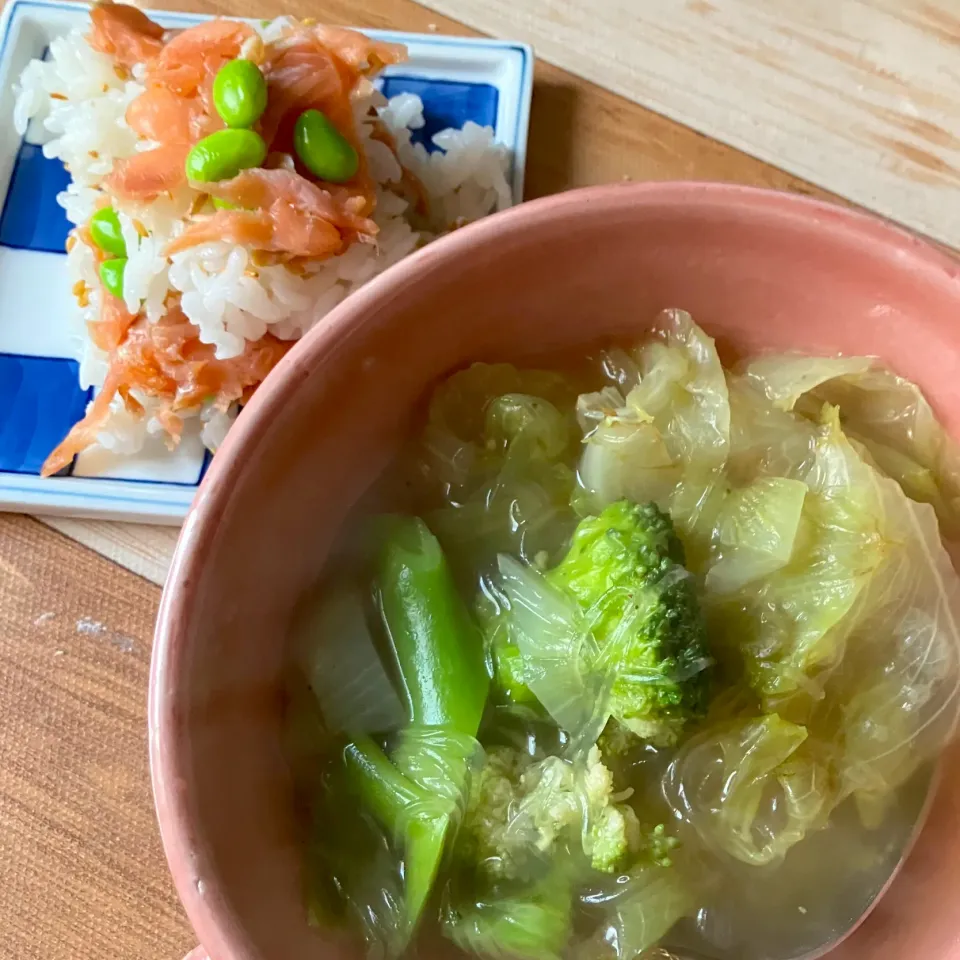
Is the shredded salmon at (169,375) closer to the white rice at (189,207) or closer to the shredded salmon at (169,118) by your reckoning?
the white rice at (189,207)

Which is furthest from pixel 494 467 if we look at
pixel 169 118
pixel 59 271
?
pixel 59 271

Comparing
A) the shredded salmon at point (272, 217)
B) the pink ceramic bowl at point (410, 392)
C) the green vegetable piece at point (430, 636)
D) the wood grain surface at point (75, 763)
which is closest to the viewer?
the pink ceramic bowl at point (410, 392)

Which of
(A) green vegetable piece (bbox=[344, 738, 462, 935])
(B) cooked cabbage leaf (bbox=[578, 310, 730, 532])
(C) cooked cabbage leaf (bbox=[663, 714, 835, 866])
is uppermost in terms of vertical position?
(B) cooked cabbage leaf (bbox=[578, 310, 730, 532])

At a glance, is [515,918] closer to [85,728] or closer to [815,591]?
[815,591]

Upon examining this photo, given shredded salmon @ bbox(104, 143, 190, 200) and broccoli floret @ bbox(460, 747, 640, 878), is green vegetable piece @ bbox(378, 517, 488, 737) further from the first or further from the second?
shredded salmon @ bbox(104, 143, 190, 200)

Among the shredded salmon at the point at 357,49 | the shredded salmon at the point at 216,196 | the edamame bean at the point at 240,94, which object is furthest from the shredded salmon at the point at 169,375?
the shredded salmon at the point at 357,49

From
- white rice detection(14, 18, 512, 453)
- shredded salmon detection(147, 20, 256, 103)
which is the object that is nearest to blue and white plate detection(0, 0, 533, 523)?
white rice detection(14, 18, 512, 453)

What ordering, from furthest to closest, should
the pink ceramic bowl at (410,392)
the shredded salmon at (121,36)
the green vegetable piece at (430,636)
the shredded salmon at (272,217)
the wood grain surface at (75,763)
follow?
the shredded salmon at (121,36) < the shredded salmon at (272,217) < the wood grain surface at (75,763) < the green vegetable piece at (430,636) < the pink ceramic bowl at (410,392)
